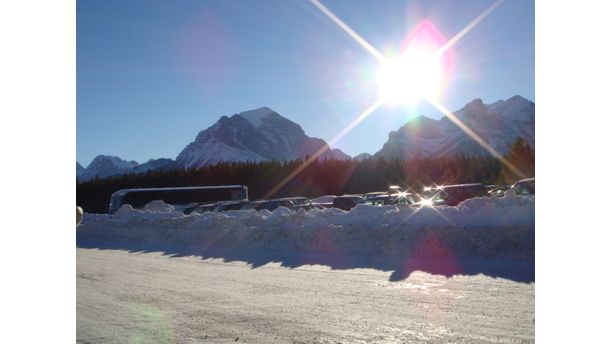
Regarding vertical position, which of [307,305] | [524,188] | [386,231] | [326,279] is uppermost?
[524,188]

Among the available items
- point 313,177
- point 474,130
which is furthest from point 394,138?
point 313,177

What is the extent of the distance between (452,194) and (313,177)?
3265 cm

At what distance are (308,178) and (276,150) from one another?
10004cm

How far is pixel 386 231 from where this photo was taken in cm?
1481

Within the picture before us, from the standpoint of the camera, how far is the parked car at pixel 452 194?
22156 millimetres

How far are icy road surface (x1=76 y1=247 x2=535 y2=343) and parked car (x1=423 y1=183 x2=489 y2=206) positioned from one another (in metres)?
10.6

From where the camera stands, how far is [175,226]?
2170cm

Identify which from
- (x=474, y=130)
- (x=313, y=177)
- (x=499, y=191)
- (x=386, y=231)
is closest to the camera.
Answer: (x=386, y=231)

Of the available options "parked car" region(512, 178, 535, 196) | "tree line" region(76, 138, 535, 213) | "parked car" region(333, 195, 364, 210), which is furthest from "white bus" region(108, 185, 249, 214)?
Result: "parked car" region(512, 178, 535, 196)

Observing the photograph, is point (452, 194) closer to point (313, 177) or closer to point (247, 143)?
point (313, 177)

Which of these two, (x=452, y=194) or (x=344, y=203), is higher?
(x=452, y=194)

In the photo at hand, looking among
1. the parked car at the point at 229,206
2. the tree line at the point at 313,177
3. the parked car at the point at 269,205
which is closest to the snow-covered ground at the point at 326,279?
the parked car at the point at 229,206

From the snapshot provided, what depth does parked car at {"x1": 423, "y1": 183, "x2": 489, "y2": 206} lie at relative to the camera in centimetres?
2216
